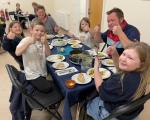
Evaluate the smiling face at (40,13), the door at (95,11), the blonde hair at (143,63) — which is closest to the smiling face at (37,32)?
the blonde hair at (143,63)

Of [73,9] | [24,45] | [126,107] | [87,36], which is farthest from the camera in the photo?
[73,9]

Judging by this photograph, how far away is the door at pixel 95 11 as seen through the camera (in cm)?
421

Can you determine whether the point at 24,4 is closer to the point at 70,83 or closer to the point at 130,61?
the point at 70,83

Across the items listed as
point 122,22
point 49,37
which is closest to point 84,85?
point 122,22

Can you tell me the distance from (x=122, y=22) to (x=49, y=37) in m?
1.15

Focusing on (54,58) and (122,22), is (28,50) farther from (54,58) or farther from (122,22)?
(122,22)

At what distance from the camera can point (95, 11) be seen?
4336mm

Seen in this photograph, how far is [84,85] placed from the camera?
1.54 meters

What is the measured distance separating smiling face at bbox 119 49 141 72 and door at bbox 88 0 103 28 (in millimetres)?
3141

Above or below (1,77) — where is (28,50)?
above

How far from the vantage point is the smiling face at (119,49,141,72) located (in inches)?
48.4

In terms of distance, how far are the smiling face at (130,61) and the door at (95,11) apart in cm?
314

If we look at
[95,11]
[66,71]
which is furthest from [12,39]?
[95,11]

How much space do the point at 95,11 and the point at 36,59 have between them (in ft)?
9.49
